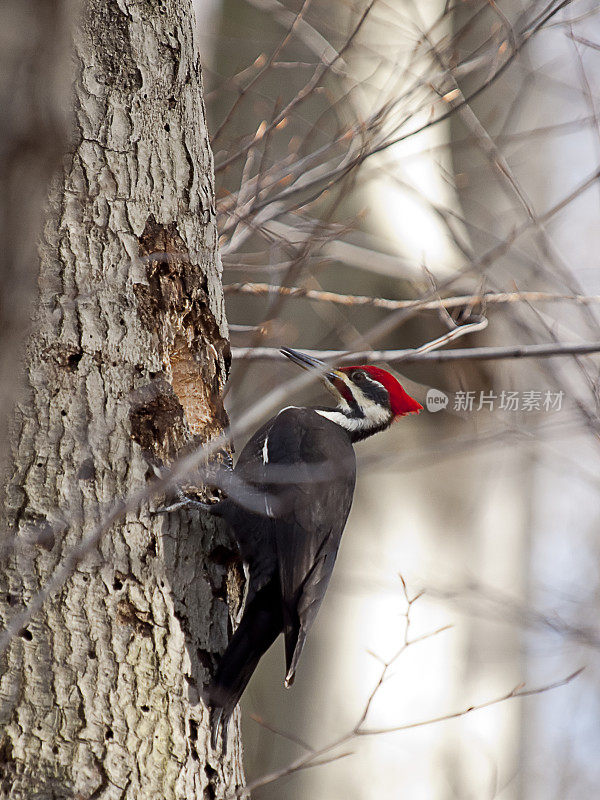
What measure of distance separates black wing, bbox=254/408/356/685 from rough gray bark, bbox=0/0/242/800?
243 millimetres

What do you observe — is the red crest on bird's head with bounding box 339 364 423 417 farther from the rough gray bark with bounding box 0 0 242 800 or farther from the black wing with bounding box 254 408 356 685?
the rough gray bark with bounding box 0 0 242 800

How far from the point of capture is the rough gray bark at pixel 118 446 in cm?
183

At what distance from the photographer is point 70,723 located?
1.81m

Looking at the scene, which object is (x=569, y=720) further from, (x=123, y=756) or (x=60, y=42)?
(x=60, y=42)

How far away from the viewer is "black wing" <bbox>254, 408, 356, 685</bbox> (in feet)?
8.00

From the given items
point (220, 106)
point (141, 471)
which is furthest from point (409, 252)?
point (141, 471)

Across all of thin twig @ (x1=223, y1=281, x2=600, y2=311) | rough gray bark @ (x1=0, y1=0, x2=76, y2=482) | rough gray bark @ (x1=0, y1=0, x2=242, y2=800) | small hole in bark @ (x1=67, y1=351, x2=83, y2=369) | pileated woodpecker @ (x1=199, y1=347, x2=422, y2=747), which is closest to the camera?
rough gray bark @ (x1=0, y1=0, x2=76, y2=482)

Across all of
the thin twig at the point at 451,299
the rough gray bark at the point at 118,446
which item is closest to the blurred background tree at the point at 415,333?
the thin twig at the point at 451,299

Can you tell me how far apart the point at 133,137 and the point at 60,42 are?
49.5 inches

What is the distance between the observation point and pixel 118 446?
2.00 meters

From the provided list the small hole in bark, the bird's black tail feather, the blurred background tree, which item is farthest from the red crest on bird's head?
the small hole in bark

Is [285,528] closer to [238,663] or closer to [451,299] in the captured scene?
[238,663]

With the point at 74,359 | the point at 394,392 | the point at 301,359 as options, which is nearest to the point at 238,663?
the point at 74,359

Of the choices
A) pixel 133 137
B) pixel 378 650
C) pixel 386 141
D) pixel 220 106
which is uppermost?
pixel 220 106
